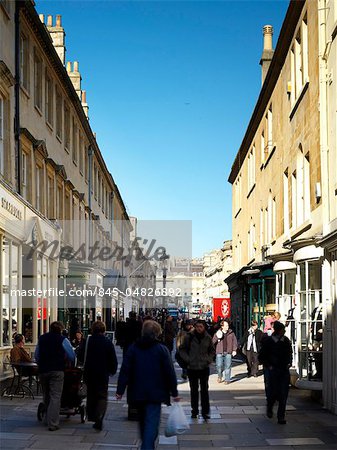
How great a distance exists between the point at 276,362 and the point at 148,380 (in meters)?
5.38

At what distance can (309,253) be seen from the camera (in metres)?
15.8

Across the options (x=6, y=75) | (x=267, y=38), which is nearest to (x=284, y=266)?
(x=6, y=75)

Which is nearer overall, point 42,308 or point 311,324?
point 311,324

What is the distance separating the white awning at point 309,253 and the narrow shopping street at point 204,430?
2.91 m

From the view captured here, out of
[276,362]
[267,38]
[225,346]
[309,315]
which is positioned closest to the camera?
[276,362]

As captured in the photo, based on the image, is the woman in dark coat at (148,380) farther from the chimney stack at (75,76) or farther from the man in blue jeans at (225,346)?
the chimney stack at (75,76)

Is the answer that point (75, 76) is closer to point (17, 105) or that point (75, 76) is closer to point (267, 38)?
Answer: point (267, 38)

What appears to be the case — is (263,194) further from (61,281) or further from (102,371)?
(102,371)

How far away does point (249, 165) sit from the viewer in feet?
121

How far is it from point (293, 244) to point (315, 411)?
3.62m

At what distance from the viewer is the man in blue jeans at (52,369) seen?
12156 millimetres

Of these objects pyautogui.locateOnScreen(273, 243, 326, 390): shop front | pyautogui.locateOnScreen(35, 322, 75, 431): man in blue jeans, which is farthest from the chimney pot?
pyautogui.locateOnScreen(35, 322, 75, 431): man in blue jeans

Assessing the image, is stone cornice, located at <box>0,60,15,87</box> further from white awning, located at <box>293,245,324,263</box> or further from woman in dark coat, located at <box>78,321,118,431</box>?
woman in dark coat, located at <box>78,321,118,431</box>

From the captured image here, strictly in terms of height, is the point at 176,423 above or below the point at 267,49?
below
